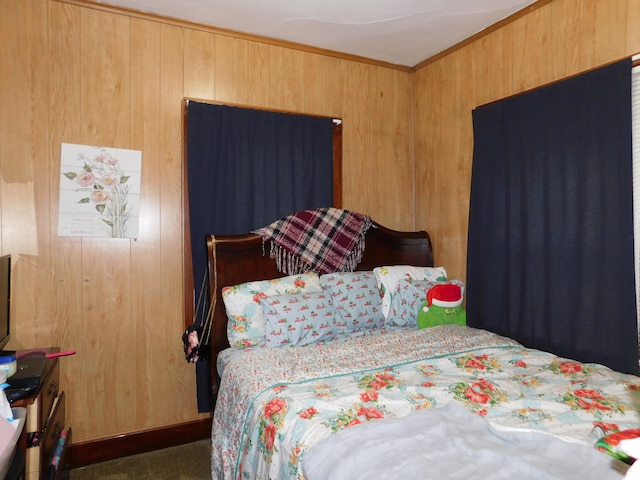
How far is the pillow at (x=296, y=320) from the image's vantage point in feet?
7.22

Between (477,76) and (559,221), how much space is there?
1211 millimetres

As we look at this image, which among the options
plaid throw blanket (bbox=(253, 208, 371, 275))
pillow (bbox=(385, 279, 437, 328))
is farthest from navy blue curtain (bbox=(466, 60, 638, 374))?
plaid throw blanket (bbox=(253, 208, 371, 275))

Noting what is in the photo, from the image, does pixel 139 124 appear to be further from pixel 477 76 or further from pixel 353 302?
pixel 477 76

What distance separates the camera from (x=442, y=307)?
2.61 m

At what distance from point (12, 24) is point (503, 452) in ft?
9.90

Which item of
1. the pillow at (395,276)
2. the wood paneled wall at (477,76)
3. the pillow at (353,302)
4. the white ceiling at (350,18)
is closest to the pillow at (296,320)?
the pillow at (353,302)

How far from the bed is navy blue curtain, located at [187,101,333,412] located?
19 cm

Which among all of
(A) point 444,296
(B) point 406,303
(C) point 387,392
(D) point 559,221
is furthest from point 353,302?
(D) point 559,221

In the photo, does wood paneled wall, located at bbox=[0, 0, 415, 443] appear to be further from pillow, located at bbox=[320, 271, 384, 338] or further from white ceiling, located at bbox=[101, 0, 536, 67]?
pillow, located at bbox=[320, 271, 384, 338]

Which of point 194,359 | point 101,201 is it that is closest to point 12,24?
point 101,201

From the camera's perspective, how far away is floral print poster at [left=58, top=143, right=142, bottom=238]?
2287mm

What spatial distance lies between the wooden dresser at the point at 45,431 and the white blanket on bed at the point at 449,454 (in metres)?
1.19

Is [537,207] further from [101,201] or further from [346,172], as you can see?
[101,201]

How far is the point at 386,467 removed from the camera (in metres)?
1.06
